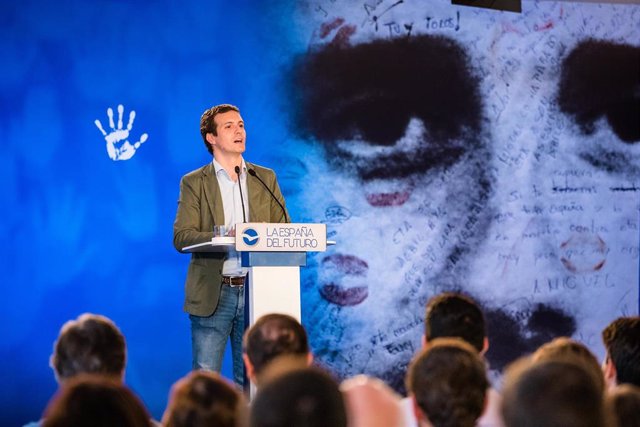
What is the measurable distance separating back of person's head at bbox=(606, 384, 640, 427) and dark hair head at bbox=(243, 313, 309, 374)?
998mm

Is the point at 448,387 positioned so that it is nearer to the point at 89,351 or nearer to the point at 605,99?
the point at 89,351

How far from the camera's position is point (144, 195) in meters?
5.70

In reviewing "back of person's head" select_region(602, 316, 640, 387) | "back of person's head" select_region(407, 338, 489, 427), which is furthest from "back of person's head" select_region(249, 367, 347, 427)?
"back of person's head" select_region(602, 316, 640, 387)

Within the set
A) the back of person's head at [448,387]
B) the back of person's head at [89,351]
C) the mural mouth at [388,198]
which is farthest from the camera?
the mural mouth at [388,198]

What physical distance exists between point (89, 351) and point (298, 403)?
1.25 meters

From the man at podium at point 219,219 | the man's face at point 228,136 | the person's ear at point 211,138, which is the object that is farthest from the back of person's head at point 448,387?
the person's ear at point 211,138

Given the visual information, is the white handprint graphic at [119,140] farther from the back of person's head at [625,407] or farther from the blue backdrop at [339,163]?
the back of person's head at [625,407]

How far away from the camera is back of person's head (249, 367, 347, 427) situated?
60.9 inches

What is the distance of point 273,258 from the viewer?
12.4ft

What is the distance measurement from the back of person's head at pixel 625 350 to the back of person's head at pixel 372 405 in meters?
0.82

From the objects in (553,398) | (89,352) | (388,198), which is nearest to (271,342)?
(89,352)

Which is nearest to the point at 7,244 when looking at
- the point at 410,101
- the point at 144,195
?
the point at 144,195

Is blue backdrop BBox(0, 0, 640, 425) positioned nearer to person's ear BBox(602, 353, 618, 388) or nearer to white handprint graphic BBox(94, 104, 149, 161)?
white handprint graphic BBox(94, 104, 149, 161)

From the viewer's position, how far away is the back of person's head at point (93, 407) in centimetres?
158
